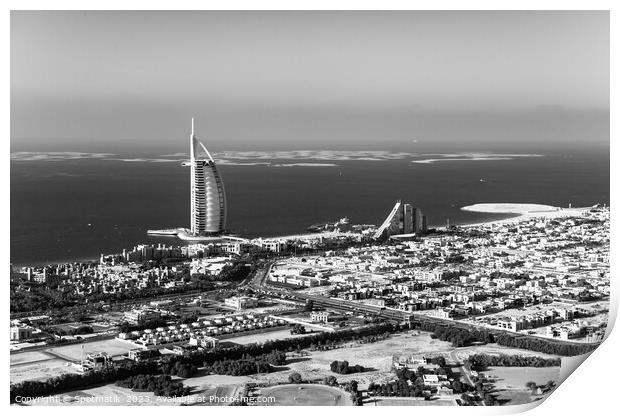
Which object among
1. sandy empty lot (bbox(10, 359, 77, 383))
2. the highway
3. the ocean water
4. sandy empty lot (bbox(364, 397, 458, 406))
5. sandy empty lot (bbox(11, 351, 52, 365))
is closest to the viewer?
sandy empty lot (bbox(364, 397, 458, 406))

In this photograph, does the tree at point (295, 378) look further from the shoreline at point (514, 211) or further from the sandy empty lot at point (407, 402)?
the shoreline at point (514, 211)

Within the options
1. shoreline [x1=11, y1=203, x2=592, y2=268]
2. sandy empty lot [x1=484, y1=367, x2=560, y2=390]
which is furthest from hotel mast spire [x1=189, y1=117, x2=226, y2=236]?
sandy empty lot [x1=484, y1=367, x2=560, y2=390]

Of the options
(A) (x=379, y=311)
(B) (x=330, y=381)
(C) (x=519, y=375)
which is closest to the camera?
(B) (x=330, y=381)

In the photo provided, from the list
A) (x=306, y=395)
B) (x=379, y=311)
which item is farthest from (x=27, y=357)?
(x=379, y=311)

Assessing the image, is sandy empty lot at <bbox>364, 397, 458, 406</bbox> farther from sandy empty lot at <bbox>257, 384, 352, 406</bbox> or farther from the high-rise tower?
the high-rise tower

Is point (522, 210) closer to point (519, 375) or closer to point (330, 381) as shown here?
Answer: point (519, 375)

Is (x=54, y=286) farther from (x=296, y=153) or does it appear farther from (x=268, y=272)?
(x=296, y=153)
